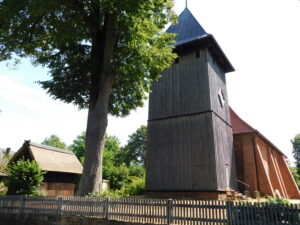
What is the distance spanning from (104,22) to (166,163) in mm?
11304

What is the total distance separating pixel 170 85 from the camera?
20125mm

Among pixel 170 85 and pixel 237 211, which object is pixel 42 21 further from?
pixel 237 211

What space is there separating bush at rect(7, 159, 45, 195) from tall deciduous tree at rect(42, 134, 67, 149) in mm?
62745

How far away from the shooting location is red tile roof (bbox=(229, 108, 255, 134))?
23.3 m

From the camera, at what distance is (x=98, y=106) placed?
12.5 metres

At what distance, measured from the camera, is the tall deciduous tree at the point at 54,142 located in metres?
75.8

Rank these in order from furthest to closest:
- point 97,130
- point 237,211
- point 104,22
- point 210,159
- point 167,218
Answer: point 210,159, point 104,22, point 97,130, point 167,218, point 237,211

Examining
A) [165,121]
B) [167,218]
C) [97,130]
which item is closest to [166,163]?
[165,121]

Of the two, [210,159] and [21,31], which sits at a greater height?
[21,31]

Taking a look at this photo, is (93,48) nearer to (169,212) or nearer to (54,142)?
(169,212)

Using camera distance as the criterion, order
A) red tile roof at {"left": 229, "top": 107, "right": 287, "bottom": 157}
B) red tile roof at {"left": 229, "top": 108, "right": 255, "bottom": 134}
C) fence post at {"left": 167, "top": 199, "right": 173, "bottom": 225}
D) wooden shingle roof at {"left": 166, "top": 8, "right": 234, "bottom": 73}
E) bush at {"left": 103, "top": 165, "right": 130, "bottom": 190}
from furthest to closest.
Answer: bush at {"left": 103, "top": 165, "right": 130, "bottom": 190}
red tile roof at {"left": 229, "top": 108, "right": 255, "bottom": 134}
red tile roof at {"left": 229, "top": 107, "right": 287, "bottom": 157}
wooden shingle roof at {"left": 166, "top": 8, "right": 234, "bottom": 73}
fence post at {"left": 167, "top": 199, "right": 173, "bottom": 225}

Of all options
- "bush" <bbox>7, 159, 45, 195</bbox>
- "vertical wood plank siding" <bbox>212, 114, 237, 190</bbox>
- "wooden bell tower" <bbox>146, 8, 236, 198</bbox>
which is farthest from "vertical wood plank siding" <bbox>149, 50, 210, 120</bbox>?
"bush" <bbox>7, 159, 45, 195</bbox>

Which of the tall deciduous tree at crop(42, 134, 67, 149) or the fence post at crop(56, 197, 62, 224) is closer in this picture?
the fence post at crop(56, 197, 62, 224)

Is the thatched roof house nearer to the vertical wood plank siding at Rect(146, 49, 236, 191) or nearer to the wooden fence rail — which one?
the vertical wood plank siding at Rect(146, 49, 236, 191)
